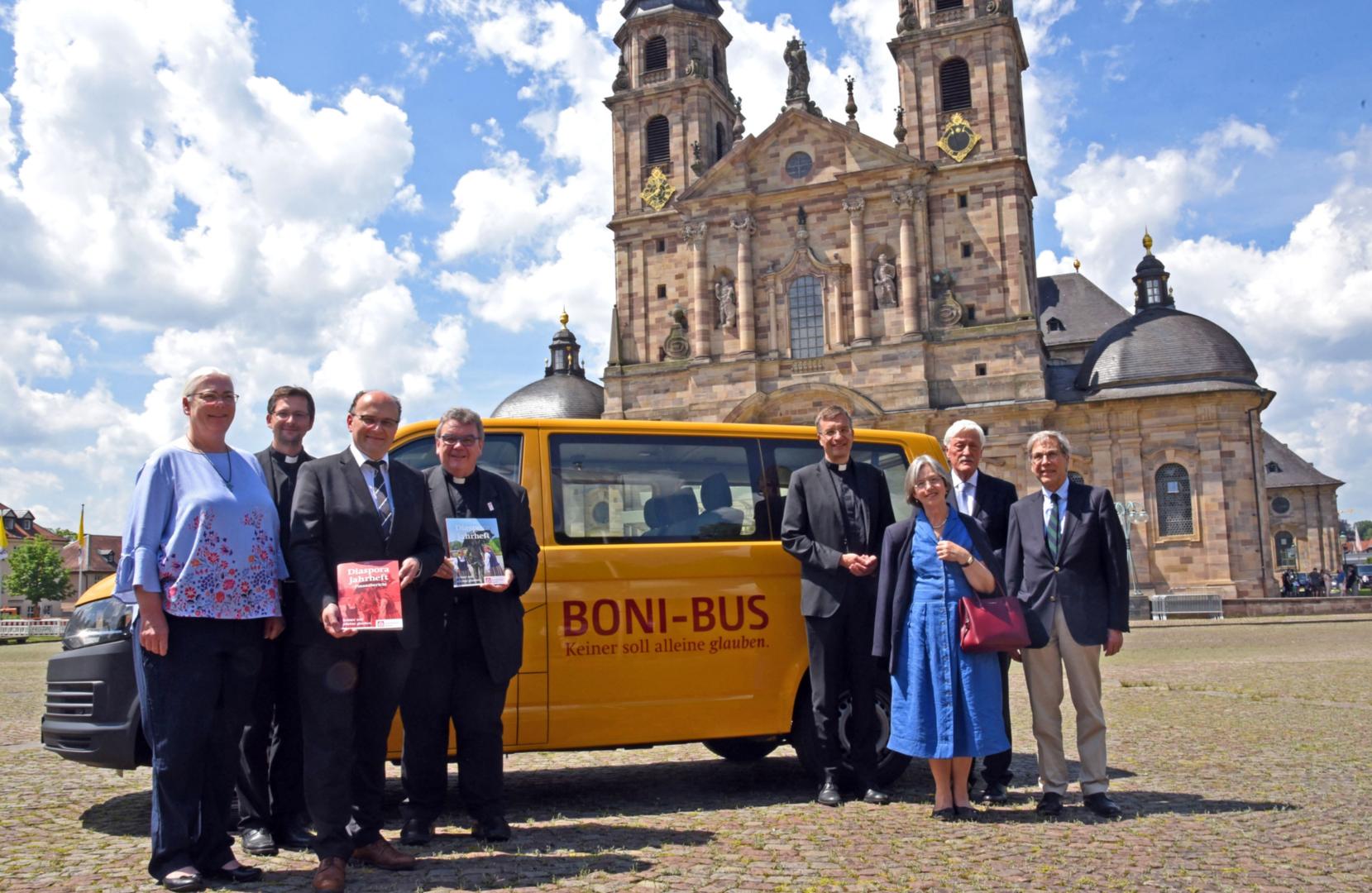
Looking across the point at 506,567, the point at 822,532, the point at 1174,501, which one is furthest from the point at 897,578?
the point at 1174,501

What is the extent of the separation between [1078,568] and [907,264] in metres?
34.1

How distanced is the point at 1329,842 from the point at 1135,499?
113 ft

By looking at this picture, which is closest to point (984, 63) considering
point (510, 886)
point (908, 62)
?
point (908, 62)

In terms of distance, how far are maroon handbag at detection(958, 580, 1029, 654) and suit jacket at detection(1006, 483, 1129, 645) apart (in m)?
0.27

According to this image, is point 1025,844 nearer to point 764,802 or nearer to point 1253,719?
point 764,802

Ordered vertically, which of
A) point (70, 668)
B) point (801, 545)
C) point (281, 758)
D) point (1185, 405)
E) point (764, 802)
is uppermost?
point (1185, 405)

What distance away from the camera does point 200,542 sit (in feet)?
16.8

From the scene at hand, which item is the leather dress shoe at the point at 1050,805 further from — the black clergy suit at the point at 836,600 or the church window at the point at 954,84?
the church window at the point at 954,84

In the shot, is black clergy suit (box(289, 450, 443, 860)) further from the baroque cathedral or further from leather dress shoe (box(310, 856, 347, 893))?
the baroque cathedral

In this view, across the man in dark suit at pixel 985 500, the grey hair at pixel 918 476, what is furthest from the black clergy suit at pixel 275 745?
the man in dark suit at pixel 985 500

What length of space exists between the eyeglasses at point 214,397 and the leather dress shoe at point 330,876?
2.05 metres

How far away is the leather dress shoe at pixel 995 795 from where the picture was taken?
7.08m

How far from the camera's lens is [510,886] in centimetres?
498

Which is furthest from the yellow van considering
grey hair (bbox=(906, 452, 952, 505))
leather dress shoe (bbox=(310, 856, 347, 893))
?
leather dress shoe (bbox=(310, 856, 347, 893))
